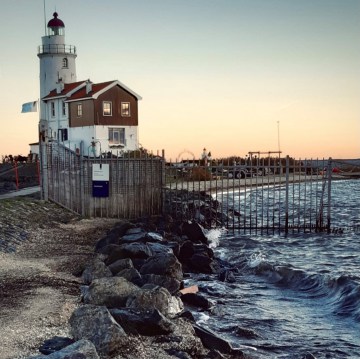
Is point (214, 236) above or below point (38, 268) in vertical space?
below

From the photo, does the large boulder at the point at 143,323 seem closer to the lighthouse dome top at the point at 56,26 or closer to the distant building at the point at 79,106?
the distant building at the point at 79,106

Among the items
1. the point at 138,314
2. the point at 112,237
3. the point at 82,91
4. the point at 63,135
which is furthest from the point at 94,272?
the point at 63,135

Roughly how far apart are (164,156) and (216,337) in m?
13.1

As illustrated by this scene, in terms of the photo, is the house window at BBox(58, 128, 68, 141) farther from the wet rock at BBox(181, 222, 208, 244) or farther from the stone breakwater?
the stone breakwater

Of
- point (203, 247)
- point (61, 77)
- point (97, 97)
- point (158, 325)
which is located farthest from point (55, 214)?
point (61, 77)

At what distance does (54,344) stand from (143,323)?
1342mm

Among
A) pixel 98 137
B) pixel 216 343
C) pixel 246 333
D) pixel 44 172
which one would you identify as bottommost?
pixel 246 333

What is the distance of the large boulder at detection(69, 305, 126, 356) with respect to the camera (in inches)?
262

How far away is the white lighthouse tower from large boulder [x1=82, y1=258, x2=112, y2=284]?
46585mm

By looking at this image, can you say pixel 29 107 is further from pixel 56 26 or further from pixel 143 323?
pixel 143 323

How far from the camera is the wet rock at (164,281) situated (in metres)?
10.3

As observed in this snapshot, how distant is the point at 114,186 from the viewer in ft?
64.9

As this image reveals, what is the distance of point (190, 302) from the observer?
10.3 meters

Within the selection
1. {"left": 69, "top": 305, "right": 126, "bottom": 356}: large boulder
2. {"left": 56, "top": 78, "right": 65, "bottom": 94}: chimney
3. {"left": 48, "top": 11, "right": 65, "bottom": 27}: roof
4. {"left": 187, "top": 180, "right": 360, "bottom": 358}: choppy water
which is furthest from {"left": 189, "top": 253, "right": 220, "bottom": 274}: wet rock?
{"left": 48, "top": 11, "right": 65, "bottom": 27}: roof
